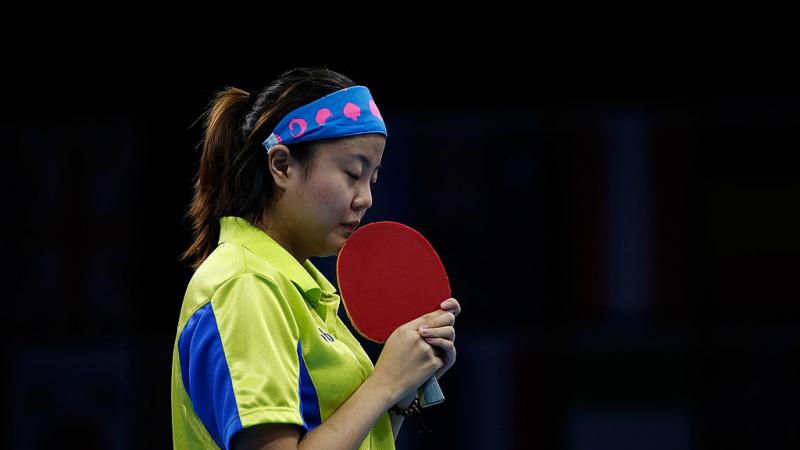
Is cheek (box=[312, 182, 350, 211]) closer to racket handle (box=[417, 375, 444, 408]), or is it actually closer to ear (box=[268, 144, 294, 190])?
ear (box=[268, 144, 294, 190])

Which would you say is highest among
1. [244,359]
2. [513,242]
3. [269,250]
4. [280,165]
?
[280,165]

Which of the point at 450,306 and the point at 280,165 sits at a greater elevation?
the point at 280,165

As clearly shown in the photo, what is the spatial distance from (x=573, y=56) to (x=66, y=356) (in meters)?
2.07

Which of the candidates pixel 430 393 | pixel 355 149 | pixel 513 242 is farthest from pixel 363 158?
pixel 513 242

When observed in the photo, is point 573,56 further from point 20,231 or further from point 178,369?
point 178,369

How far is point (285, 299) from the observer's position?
1480 millimetres

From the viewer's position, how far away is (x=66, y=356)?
3.69m

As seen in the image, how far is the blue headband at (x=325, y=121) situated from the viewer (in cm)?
159

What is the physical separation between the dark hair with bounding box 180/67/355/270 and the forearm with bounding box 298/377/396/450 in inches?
12.8

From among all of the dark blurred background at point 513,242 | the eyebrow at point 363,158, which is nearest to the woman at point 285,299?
the eyebrow at point 363,158

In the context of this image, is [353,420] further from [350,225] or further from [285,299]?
[350,225]

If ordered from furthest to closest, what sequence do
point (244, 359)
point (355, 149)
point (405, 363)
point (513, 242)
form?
point (513, 242)
point (355, 149)
point (405, 363)
point (244, 359)

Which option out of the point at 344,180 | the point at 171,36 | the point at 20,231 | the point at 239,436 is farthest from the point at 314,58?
the point at 239,436

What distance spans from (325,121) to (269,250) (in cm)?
21
